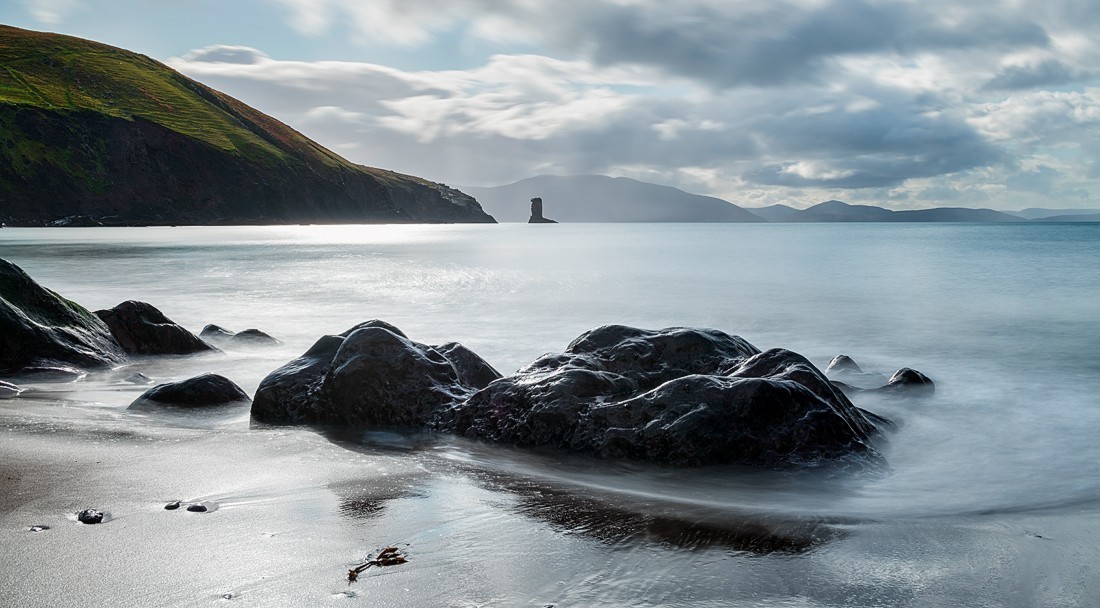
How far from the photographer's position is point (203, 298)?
25.7 metres

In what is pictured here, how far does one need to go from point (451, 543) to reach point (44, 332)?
927 centimetres

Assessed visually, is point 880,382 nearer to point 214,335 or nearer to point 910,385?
point 910,385

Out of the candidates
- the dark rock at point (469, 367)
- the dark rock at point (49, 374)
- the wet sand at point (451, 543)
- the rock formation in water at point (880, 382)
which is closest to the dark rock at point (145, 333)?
the dark rock at point (49, 374)

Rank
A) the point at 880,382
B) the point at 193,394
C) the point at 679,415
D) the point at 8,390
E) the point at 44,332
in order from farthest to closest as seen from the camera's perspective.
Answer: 1. the point at 880,382
2. the point at 44,332
3. the point at 8,390
4. the point at 193,394
5. the point at 679,415

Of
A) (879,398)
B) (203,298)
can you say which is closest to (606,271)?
(203,298)

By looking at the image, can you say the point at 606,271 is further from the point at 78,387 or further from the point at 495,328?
the point at 78,387

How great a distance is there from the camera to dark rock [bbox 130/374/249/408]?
8391 mm

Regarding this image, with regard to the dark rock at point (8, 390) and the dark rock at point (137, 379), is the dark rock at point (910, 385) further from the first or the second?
the dark rock at point (8, 390)

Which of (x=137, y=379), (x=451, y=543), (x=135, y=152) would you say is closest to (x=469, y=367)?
(x=137, y=379)

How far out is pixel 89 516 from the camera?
444cm

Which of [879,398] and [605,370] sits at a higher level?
[605,370]

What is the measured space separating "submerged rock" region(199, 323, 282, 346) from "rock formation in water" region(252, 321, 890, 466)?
631cm

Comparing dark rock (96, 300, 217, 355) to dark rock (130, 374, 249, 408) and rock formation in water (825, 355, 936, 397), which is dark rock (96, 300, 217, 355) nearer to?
dark rock (130, 374, 249, 408)

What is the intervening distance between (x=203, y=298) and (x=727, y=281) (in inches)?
886
